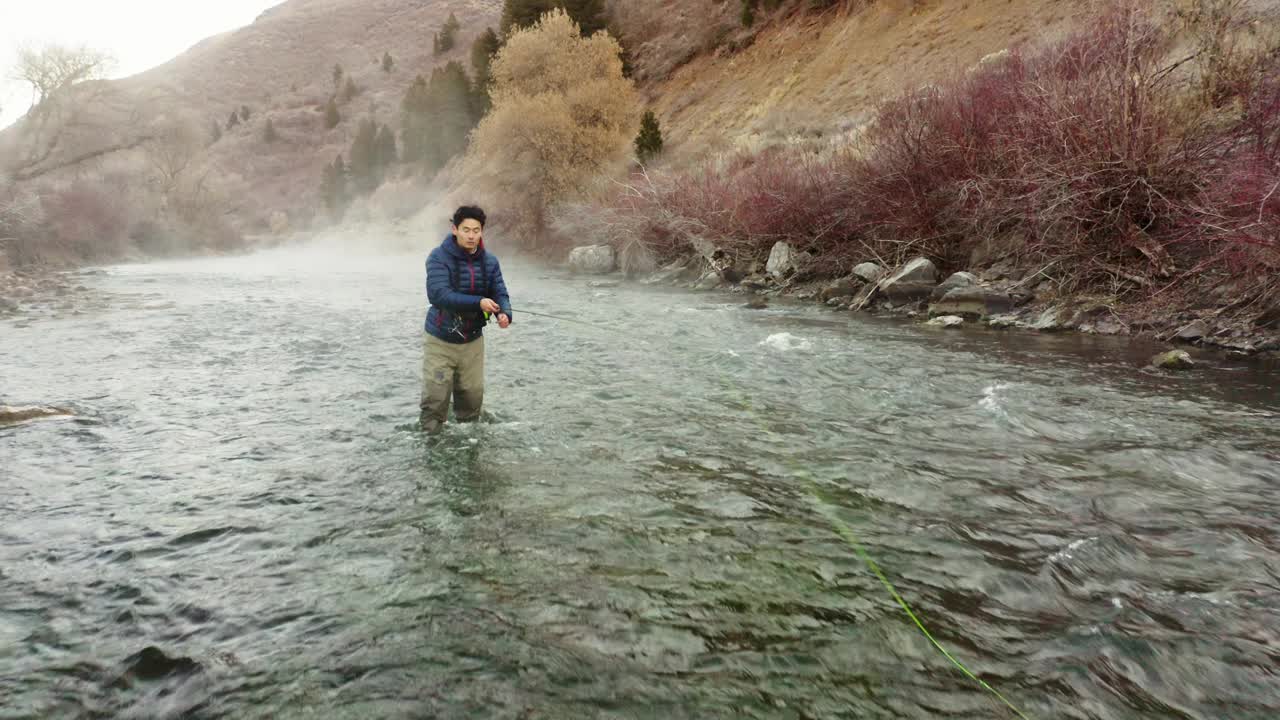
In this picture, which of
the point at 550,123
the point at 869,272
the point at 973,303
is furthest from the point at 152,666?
the point at 550,123

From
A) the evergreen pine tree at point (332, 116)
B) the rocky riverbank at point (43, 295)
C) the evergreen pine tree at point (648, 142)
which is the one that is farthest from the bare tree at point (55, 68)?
the evergreen pine tree at point (332, 116)

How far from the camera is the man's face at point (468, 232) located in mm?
6191

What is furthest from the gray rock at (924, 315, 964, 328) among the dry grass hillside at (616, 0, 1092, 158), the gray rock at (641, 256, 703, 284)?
the gray rock at (641, 256, 703, 284)

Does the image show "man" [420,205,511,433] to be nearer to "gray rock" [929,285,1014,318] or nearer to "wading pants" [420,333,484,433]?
"wading pants" [420,333,484,433]

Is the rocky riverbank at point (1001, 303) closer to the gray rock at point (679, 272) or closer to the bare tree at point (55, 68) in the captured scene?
the gray rock at point (679, 272)

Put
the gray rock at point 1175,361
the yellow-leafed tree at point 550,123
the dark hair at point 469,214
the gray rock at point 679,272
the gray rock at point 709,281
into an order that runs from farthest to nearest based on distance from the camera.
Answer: the yellow-leafed tree at point 550,123
the gray rock at point 679,272
the gray rock at point 709,281
the gray rock at point 1175,361
the dark hair at point 469,214

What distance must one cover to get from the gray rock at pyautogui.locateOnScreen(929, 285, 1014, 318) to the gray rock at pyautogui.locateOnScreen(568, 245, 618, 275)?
1538 centimetres

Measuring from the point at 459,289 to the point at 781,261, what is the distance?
1469cm

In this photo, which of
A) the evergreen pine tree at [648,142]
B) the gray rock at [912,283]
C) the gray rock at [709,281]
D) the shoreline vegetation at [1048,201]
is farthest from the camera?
the evergreen pine tree at [648,142]

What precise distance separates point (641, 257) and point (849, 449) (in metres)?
19.7

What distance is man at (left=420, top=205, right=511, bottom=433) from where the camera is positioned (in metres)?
6.23

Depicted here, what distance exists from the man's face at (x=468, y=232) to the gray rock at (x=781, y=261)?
1451 centimetres

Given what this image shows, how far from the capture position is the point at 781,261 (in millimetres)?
19812

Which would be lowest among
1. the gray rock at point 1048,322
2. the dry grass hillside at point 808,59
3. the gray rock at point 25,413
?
the gray rock at point 25,413
